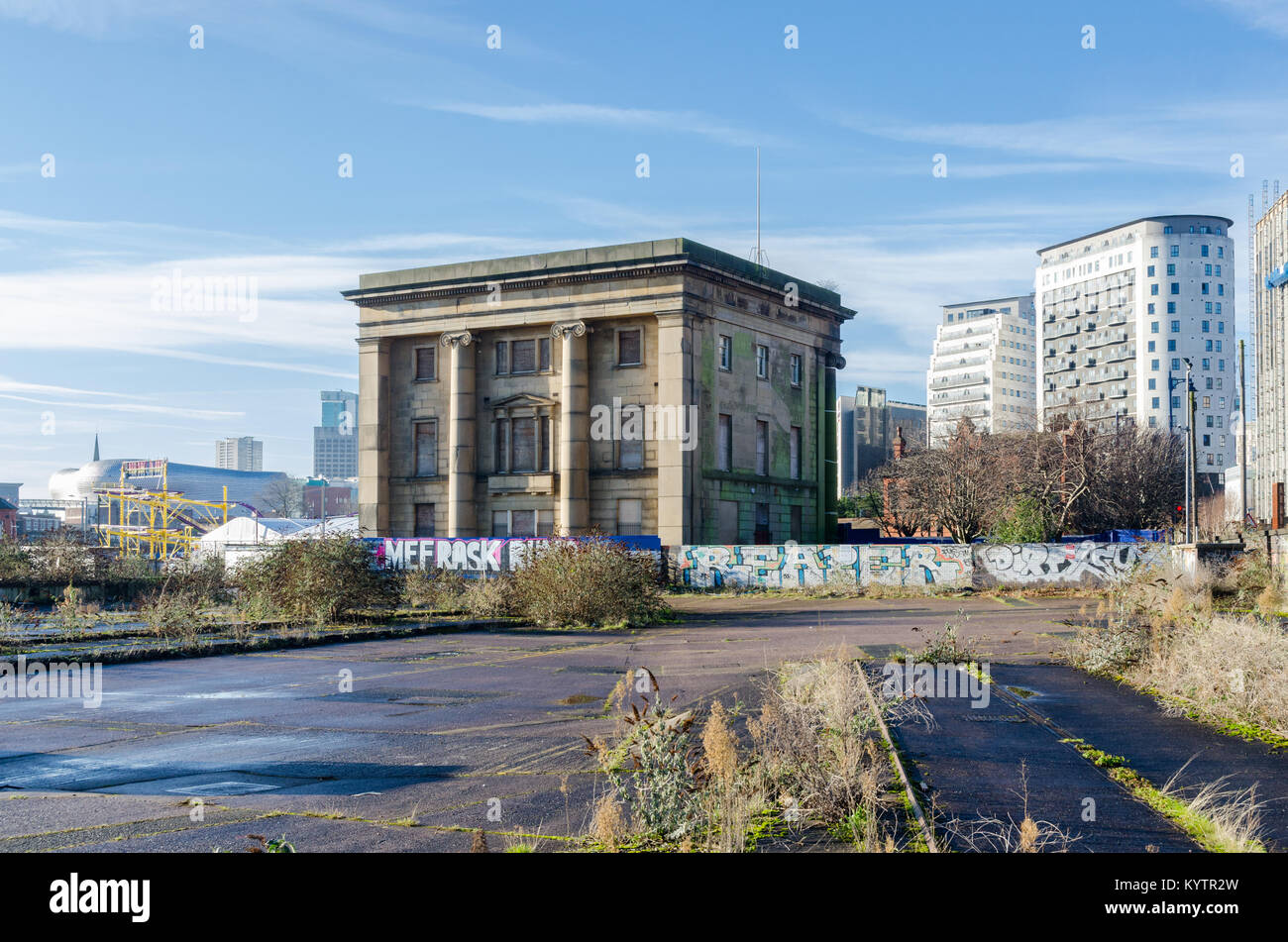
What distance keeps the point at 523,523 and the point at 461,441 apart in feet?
16.2

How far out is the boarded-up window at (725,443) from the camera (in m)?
48.3

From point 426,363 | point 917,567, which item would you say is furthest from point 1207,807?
point 426,363

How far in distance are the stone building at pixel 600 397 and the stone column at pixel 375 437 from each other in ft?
0.31

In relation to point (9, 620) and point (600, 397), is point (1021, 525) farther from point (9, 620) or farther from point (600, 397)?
point (9, 620)

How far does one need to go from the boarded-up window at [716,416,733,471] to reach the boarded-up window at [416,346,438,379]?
14427 millimetres

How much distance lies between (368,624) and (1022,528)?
26.5m

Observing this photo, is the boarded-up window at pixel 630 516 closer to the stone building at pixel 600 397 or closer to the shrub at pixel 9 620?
the stone building at pixel 600 397

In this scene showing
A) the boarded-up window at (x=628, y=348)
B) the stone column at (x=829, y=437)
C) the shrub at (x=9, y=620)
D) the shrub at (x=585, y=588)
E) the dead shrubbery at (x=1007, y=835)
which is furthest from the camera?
the stone column at (x=829, y=437)

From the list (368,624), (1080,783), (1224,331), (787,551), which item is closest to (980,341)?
(1224,331)

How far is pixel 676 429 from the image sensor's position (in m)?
45.8

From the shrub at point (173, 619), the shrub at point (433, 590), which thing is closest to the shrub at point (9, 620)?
the shrub at point (173, 619)

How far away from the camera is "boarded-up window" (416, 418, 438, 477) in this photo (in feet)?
172

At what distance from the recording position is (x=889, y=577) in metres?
39.6
